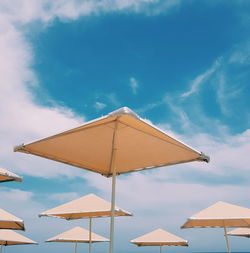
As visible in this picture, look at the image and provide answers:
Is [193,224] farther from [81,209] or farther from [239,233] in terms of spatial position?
[239,233]

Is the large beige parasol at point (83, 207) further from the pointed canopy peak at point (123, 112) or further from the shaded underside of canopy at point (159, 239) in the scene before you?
the pointed canopy peak at point (123, 112)

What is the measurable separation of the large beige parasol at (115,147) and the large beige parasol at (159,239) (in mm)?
7916

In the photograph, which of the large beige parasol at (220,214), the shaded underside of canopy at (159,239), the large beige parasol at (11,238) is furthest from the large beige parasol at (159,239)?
the large beige parasol at (220,214)

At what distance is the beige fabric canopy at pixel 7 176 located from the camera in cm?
469

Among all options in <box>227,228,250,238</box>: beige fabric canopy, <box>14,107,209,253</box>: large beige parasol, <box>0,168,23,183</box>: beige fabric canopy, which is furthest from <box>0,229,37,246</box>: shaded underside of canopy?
<box>227,228,250,238</box>: beige fabric canopy

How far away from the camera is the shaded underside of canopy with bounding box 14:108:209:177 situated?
13.2ft

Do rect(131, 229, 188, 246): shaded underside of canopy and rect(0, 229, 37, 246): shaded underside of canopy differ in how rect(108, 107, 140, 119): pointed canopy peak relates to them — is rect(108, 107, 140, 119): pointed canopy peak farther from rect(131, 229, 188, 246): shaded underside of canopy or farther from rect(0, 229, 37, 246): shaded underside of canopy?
rect(131, 229, 188, 246): shaded underside of canopy

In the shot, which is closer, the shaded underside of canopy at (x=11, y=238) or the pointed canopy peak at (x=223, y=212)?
the pointed canopy peak at (x=223, y=212)

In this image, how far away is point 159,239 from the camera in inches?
503

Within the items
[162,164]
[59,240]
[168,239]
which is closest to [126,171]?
[162,164]

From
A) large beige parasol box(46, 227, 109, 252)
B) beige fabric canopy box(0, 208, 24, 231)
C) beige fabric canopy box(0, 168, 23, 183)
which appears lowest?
beige fabric canopy box(0, 208, 24, 231)

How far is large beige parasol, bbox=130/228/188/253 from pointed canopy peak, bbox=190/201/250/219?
218 inches

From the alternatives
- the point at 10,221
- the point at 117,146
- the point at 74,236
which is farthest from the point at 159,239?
the point at 117,146

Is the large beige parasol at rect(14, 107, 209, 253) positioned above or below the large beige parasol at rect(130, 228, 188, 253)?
above
